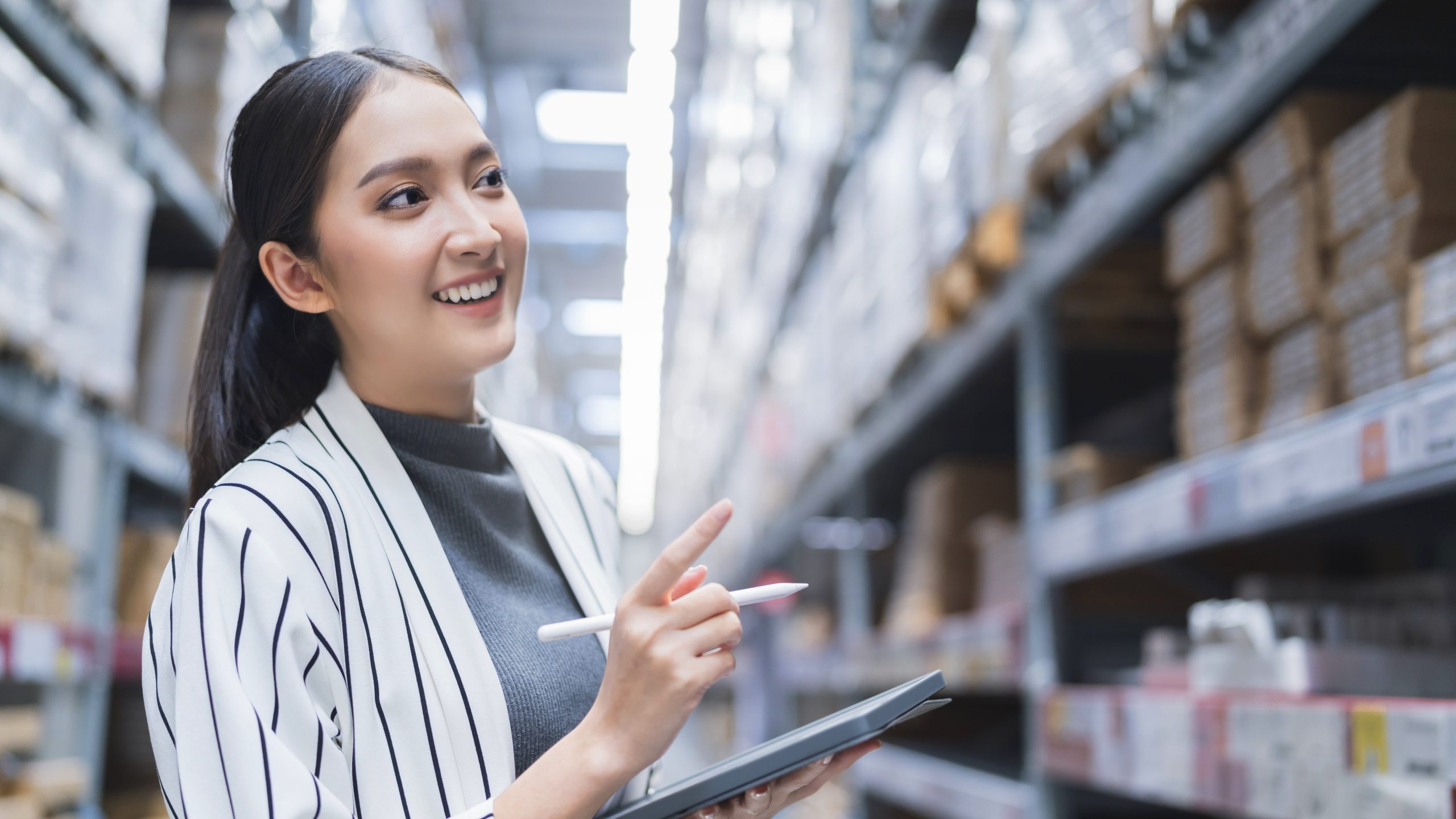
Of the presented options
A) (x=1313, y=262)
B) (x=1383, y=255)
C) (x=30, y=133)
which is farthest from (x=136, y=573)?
(x=1383, y=255)

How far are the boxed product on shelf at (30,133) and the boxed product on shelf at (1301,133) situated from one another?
221 cm

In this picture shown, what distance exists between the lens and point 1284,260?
1.95m

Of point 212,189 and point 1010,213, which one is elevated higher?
point 212,189

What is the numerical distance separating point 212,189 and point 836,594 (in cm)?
556

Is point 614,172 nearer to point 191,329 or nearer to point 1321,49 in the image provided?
point 191,329

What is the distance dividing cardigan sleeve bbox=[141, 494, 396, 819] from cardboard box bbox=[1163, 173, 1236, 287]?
1641 mm

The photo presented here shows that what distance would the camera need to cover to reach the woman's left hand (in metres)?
1.04

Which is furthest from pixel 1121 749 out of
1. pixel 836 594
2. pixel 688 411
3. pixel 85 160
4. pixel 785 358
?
pixel 688 411

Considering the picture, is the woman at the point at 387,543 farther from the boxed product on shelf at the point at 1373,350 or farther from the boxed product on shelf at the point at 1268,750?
the boxed product on shelf at the point at 1373,350

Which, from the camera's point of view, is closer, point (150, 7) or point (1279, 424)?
point (1279, 424)

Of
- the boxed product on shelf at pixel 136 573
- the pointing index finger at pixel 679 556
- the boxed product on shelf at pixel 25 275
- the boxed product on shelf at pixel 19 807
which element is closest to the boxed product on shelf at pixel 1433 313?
the pointing index finger at pixel 679 556

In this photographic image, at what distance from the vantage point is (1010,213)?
2.79 meters

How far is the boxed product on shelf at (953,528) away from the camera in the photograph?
4.11 meters

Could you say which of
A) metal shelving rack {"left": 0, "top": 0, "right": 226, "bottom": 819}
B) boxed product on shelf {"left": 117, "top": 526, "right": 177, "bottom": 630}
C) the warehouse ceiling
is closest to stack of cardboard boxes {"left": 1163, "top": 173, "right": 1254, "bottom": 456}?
metal shelving rack {"left": 0, "top": 0, "right": 226, "bottom": 819}
